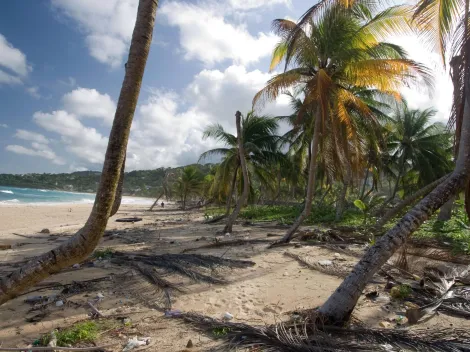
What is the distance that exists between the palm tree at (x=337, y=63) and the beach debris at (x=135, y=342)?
553 cm

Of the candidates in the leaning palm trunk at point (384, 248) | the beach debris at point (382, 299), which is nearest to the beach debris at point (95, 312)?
the leaning palm trunk at point (384, 248)

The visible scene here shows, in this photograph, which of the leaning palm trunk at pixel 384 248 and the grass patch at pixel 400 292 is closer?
the leaning palm trunk at pixel 384 248

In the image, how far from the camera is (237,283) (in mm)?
4988

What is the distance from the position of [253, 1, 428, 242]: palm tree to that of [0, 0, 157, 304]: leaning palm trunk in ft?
18.3

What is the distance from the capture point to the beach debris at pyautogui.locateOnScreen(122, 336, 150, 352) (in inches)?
115

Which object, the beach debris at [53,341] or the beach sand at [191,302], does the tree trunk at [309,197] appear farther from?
the beach debris at [53,341]

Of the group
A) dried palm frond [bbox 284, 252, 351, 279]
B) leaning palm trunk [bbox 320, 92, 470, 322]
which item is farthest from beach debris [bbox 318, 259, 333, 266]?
leaning palm trunk [bbox 320, 92, 470, 322]

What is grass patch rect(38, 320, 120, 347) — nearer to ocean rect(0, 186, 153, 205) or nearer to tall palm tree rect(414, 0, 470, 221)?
tall palm tree rect(414, 0, 470, 221)

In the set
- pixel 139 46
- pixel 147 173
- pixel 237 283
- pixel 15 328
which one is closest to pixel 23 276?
pixel 15 328

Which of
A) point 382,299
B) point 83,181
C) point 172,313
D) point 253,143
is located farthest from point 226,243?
point 83,181

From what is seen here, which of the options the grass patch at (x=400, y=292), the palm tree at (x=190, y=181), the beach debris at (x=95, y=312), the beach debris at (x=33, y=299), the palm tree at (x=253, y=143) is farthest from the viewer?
the palm tree at (x=190, y=181)

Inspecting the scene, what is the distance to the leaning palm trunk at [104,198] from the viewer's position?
254cm

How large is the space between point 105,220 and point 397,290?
13.0 ft

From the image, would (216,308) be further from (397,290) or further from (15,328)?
(397,290)
